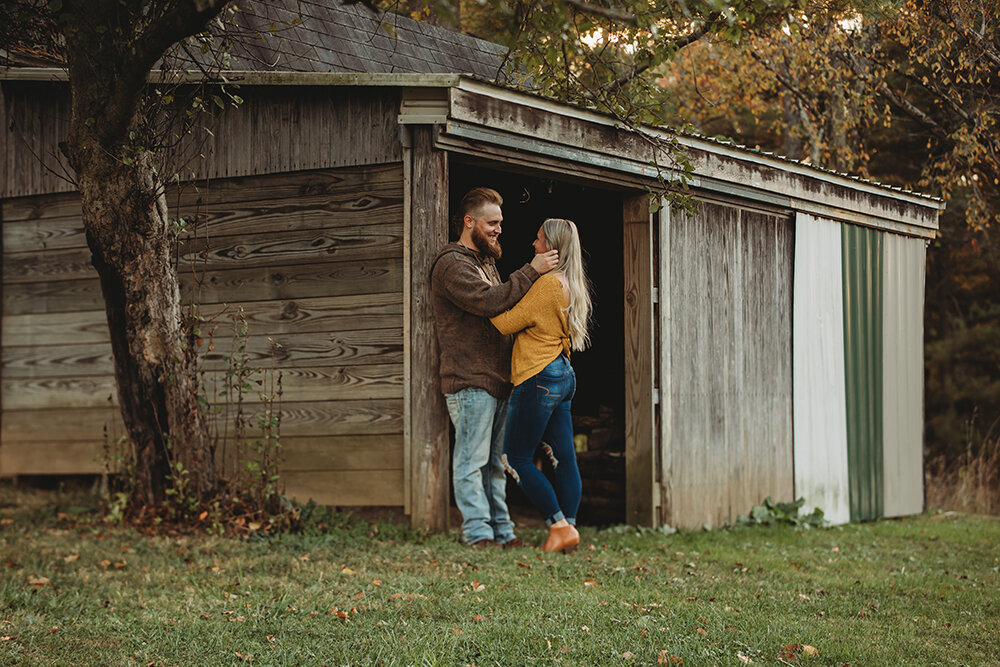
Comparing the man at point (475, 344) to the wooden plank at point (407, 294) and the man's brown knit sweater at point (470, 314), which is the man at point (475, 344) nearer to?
the man's brown knit sweater at point (470, 314)

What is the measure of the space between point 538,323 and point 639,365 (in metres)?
1.78

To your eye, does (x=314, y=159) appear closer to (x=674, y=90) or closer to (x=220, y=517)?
(x=220, y=517)

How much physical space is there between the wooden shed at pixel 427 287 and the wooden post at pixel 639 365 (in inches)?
0.7

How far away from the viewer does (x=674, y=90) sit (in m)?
18.5

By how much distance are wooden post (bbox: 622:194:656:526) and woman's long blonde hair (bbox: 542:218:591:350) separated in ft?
4.81

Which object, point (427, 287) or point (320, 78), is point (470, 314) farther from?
point (320, 78)

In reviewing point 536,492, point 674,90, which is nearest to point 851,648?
point 536,492

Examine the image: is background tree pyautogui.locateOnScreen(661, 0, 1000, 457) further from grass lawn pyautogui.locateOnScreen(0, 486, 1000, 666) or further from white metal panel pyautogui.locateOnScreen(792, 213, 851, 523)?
grass lawn pyautogui.locateOnScreen(0, 486, 1000, 666)

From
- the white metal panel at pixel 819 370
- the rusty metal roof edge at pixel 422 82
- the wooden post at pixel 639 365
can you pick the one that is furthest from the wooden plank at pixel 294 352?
the white metal panel at pixel 819 370

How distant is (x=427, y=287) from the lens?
7.04m

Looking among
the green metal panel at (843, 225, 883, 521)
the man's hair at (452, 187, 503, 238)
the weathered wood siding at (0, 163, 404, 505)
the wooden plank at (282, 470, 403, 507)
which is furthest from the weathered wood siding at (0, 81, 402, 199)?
the green metal panel at (843, 225, 883, 521)

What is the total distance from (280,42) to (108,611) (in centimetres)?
529

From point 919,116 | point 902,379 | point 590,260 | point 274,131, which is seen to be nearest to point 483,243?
point 274,131

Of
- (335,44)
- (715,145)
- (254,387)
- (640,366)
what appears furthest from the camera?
(335,44)
